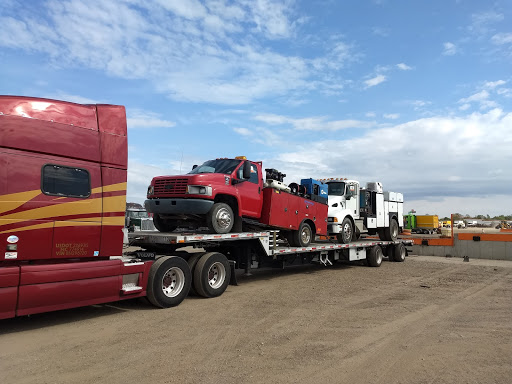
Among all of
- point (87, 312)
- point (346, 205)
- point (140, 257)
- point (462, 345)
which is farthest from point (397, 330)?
point (346, 205)

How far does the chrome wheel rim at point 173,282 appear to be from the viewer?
795 cm

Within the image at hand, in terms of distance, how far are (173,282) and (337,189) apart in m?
9.16

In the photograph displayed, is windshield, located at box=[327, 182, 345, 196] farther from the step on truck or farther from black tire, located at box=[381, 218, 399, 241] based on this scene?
the step on truck

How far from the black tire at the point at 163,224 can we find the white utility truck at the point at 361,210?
6.38m

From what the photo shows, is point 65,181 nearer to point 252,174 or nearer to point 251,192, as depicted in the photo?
point 251,192

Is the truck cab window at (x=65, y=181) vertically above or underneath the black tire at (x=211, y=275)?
above

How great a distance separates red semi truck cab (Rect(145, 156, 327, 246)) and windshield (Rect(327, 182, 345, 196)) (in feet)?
13.3

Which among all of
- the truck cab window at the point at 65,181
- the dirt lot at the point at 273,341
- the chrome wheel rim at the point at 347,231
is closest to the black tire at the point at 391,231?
the chrome wheel rim at the point at 347,231

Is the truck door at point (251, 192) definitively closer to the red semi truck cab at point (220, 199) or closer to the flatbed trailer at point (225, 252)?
the red semi truck cab at point (220, 199)

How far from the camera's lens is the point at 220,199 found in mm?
9383

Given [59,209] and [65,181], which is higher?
[65,181]

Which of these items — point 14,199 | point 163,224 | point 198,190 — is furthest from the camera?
point 163,224

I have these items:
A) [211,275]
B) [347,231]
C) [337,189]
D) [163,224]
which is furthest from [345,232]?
[163,224]

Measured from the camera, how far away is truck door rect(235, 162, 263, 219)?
9828 mm
